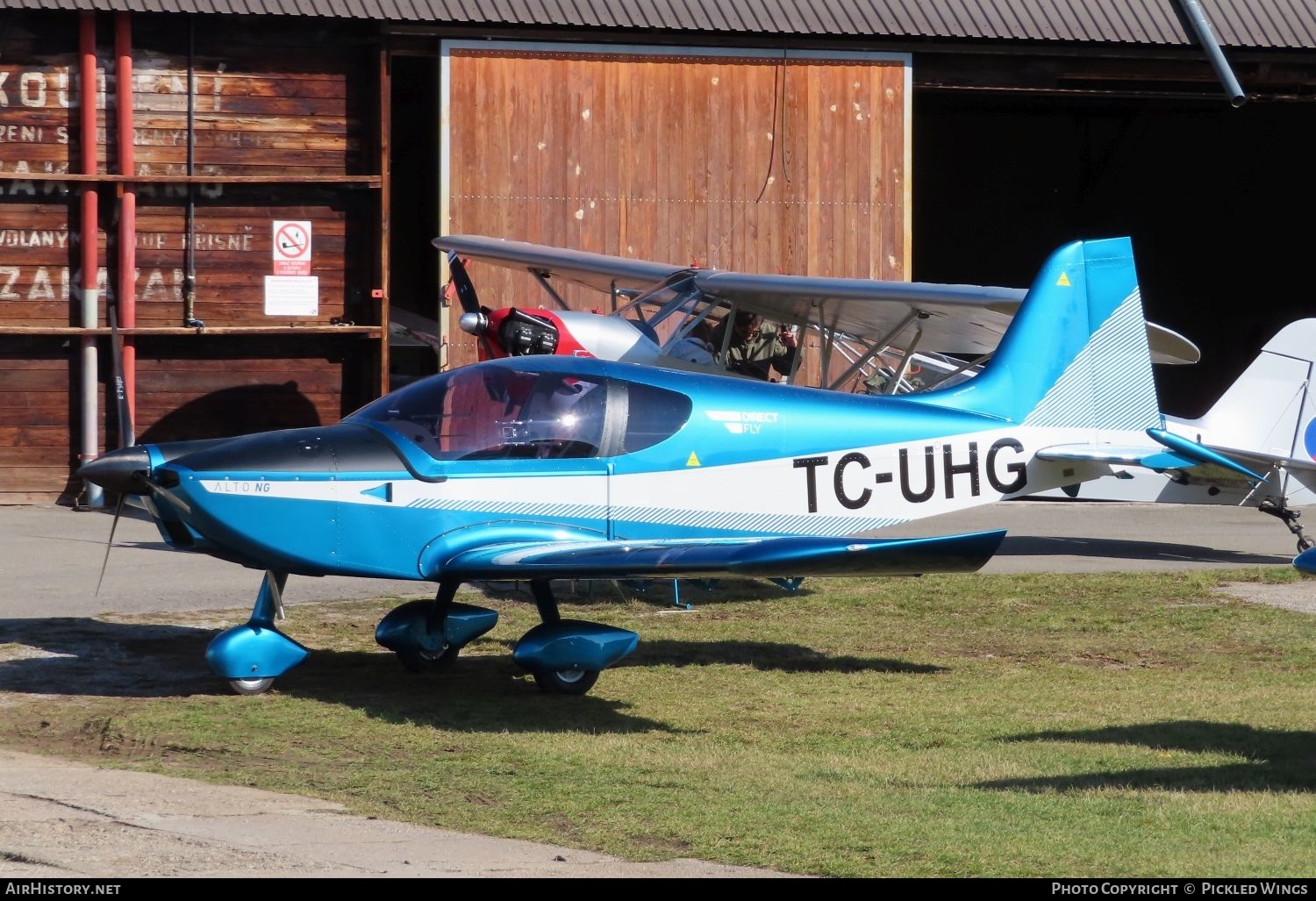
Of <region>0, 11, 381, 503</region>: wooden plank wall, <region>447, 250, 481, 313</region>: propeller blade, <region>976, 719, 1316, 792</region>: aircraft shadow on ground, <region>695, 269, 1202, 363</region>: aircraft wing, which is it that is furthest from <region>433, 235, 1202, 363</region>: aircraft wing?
<region>976, 719, 1316, 792</region>: aircraft shadow on ground

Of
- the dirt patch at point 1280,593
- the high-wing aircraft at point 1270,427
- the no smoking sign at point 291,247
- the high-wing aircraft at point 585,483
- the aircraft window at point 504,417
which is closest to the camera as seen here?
the high-wing aircraft at point 585,483

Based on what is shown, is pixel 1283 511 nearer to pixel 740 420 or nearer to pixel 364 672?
pixel 740 420

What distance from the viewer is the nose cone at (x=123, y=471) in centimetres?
788

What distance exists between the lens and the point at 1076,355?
10.2 metres

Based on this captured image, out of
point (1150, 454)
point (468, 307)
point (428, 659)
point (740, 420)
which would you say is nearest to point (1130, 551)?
point (1150, 454)

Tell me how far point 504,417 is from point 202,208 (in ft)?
34.2

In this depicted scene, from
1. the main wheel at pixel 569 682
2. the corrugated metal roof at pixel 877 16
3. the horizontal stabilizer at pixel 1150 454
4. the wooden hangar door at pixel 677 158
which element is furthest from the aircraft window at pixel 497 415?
the corrugated metal roof at pixel 877 16

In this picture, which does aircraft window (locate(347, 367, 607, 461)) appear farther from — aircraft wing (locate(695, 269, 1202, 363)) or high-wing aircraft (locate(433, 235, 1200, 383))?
aircraft wing (locate(695, 269, 1202, 363))

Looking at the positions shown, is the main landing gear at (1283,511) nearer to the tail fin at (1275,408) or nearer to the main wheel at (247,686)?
the tail fin at (1275,408)

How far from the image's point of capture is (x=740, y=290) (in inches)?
543

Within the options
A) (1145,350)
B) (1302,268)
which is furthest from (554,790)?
(1302,268)

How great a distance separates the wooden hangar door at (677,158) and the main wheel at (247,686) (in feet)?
33.4
